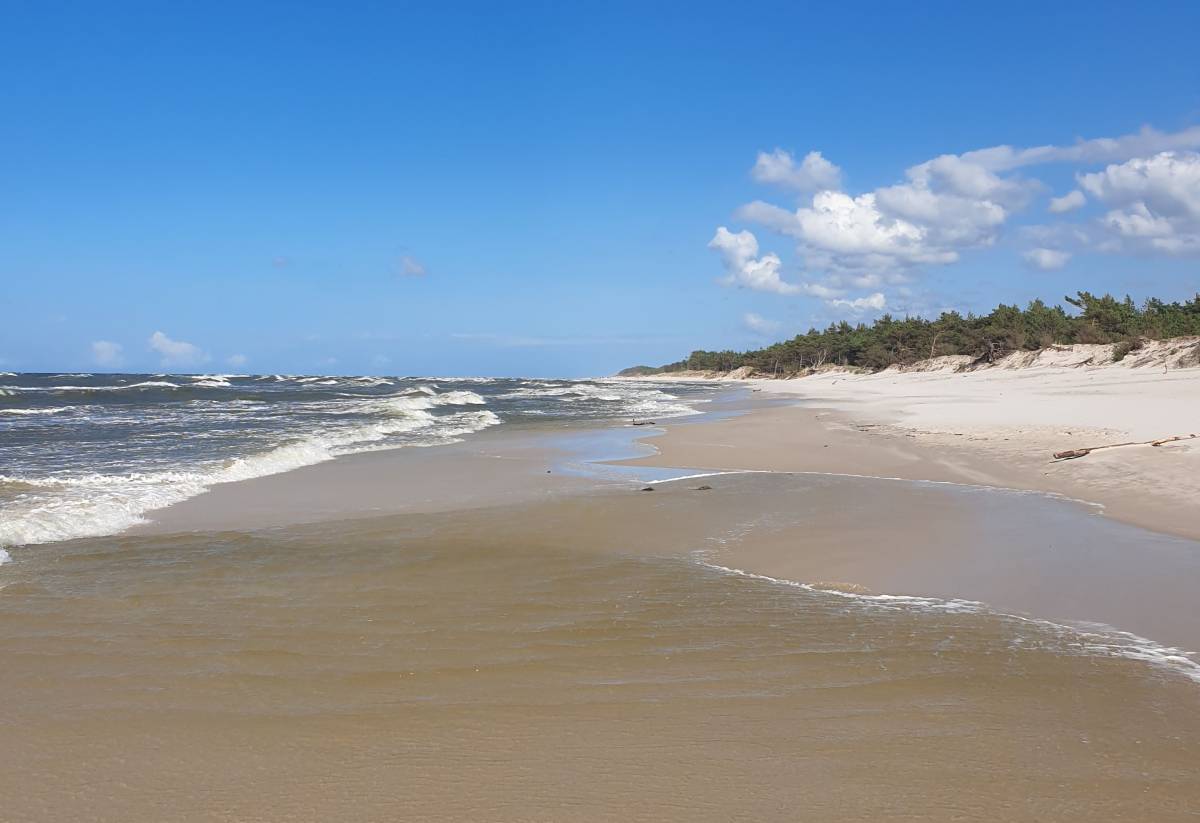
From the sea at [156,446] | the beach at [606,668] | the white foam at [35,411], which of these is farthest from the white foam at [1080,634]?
the white foam at [35,411]

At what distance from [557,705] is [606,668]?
582 millimetres

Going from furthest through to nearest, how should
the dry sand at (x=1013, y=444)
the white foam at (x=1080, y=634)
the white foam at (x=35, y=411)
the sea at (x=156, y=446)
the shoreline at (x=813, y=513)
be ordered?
the white foam at (x=35, y=411) < the dry sand at (x=1013, y=444) < the sea at (x=156, y=446) < the shoreline at (x=813, y=513) < the white foam at (x=1080, y=634)

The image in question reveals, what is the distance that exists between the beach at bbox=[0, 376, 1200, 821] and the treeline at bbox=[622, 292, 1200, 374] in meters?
44.4

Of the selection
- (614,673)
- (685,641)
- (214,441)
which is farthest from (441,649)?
(214,441)

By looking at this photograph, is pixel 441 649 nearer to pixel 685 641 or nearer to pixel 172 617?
pixel 685 641

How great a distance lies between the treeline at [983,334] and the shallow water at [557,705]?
46.4 metres

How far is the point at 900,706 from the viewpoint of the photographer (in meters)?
4.09

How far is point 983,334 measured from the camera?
215 feet

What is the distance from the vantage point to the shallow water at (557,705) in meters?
3.23

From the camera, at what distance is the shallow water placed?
10.6 feet

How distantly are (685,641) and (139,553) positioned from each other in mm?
5909

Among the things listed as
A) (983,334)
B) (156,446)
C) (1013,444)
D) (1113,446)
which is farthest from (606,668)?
(983,334)

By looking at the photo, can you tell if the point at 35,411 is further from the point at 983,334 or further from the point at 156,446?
the point at 983,334

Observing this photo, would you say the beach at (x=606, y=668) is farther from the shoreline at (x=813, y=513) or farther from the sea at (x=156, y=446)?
the sea at (x=156, y=446)
